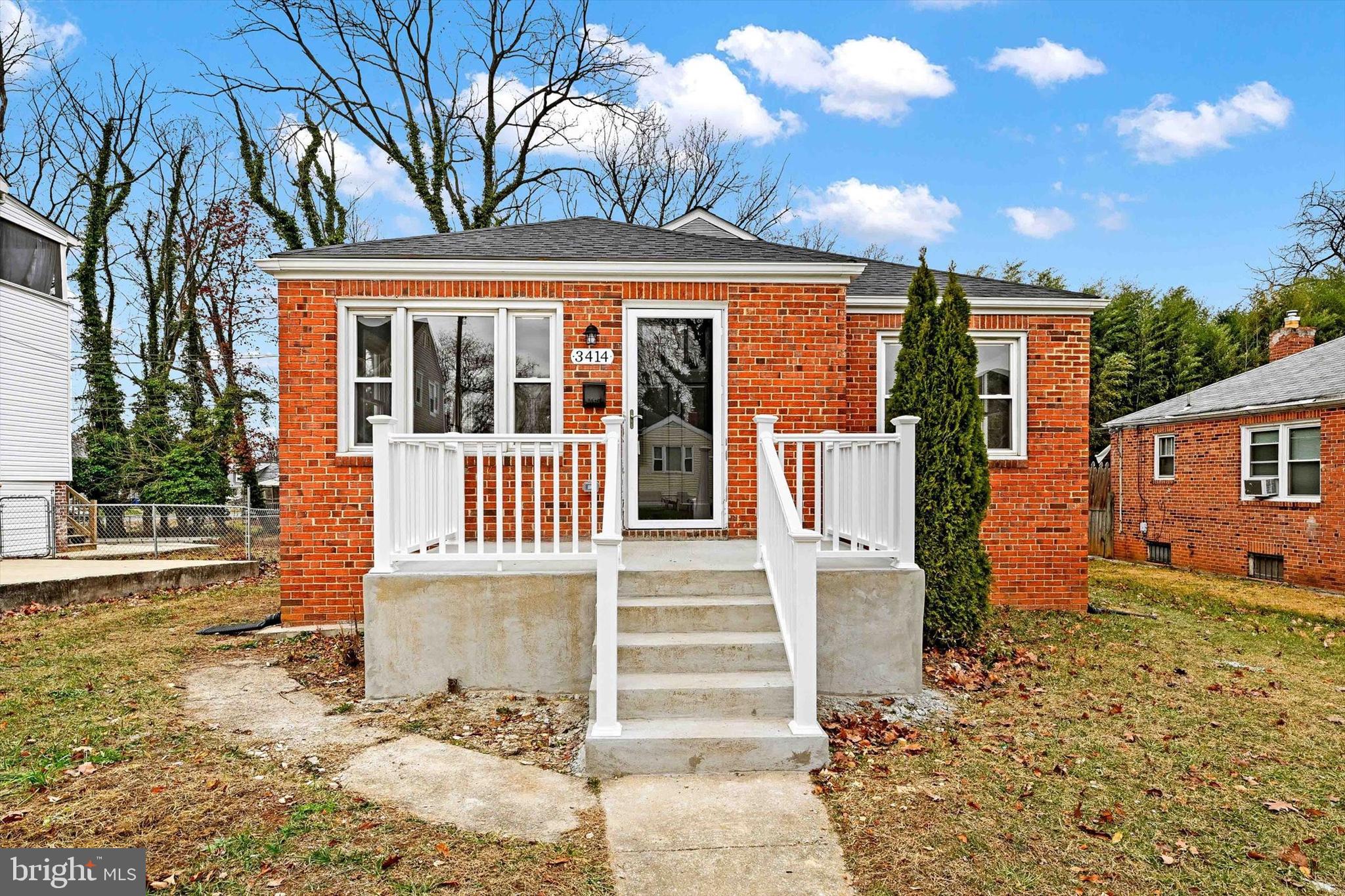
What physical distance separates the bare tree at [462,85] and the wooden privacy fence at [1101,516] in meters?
15.8

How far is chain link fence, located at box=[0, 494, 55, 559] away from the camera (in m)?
12.8

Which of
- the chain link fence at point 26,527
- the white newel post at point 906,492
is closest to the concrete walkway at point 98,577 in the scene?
the chain link fence at point 26,527

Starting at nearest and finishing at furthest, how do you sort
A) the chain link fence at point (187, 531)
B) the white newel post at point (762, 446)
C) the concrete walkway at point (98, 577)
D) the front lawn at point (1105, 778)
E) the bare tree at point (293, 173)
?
the front lawn at point (1105, 778) < the white newel post at point (762, 446) < the concrete walkway at point (98, 577) < the chain link fence at point (187, 531) < the bare tree at point (293, 173)

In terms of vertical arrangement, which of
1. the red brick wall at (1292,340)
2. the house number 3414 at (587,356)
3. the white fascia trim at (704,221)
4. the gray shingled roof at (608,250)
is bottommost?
the house number 3414 at (587,356)

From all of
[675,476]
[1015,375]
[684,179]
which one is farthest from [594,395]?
[684,179]

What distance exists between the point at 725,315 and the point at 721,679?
12.1ft

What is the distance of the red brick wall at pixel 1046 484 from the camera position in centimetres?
770

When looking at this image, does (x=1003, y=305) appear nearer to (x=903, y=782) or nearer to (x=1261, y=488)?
(x=903, y=782)

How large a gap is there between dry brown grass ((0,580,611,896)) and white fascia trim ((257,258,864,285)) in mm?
3749

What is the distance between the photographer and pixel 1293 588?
1055cm

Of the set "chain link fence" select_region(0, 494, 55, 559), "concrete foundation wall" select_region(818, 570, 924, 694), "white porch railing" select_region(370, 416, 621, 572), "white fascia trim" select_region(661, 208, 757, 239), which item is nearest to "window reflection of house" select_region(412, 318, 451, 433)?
"white porch railing" select_region(370, 416, 621, 572)

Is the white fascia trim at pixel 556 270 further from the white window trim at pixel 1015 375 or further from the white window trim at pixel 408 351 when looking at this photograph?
Result: the white window trim at pixel 1015 375

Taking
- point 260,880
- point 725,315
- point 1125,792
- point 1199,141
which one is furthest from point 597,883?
point 1199,141

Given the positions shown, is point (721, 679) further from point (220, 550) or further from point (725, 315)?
point (220, 550)
